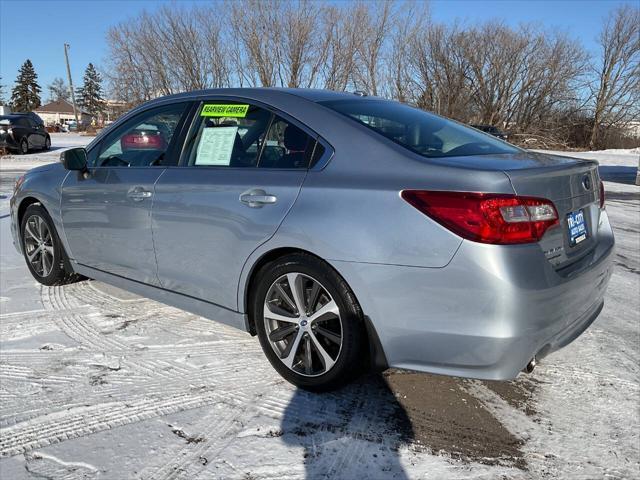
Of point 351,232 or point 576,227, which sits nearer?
point 351,232

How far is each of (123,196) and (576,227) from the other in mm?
2699

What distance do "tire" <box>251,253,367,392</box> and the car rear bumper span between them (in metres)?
0.11

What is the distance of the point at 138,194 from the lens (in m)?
3.29

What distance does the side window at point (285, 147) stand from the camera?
2666 mm

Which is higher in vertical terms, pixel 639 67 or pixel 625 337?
pixel 639 67

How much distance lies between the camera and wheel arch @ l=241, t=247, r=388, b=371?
2.37 metres

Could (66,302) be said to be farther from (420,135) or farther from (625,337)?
(625,337)

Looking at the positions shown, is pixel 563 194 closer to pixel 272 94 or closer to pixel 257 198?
pixel 257 198

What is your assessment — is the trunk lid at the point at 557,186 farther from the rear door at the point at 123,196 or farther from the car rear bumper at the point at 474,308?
the rear door at the point at 123,196

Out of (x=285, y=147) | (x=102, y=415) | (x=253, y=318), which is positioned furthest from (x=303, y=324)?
(x=102, y=415)

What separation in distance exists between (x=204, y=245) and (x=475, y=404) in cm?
168

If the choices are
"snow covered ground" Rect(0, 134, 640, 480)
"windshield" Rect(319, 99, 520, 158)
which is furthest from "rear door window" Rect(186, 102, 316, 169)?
"snow covered ground" Rect(0, 134, 640, 480)

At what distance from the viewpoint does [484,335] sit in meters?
2.11

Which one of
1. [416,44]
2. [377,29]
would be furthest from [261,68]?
[416,44]
